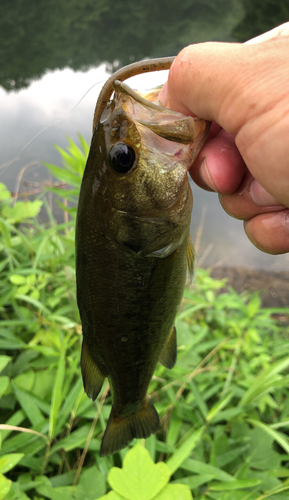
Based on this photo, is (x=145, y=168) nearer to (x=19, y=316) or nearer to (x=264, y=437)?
(x=19, y=316)

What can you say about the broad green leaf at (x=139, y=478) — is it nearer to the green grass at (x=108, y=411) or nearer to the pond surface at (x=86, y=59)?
the green grass at (x=108, y=411)

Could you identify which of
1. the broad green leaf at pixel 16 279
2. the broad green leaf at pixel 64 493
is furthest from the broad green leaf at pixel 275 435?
the broad green leaf at pixel 16 279

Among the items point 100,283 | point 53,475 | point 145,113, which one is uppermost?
point 145,113

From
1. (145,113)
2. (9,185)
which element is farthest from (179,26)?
(145,113)

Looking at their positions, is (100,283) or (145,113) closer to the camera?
(145,113)

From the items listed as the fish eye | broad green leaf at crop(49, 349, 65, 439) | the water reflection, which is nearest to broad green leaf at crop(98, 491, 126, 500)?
broad green leaf at crop(49, 349, 65, 439)

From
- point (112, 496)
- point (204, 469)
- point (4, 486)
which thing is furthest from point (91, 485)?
point (204, 469)

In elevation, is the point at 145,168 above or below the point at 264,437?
above
